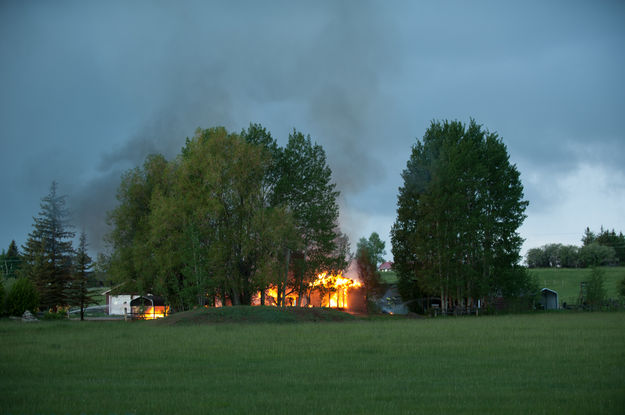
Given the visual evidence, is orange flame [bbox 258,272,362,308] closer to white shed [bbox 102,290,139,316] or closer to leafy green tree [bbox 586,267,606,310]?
leafy green tree [bbox 586,267,606,310]

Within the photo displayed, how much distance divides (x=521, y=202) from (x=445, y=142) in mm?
9098

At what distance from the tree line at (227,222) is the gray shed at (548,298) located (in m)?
26.4

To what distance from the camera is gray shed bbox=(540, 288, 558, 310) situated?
199 feet

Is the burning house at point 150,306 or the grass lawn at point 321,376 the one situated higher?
the grass lawn at point 321,376

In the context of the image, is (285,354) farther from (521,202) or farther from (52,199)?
(52,199)

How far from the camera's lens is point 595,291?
168 ft

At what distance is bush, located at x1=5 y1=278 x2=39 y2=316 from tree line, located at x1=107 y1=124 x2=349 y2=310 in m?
6.95

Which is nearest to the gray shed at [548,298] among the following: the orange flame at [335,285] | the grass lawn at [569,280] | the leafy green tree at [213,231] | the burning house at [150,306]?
the grass lawn at [569,280]

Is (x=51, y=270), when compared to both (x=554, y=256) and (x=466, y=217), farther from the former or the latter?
(x=554, y=256)

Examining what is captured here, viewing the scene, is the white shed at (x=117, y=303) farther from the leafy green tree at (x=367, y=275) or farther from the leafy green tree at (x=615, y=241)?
the leafy green tree at (x=615, y=241)

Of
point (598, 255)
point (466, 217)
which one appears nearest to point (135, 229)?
point (466, 217)

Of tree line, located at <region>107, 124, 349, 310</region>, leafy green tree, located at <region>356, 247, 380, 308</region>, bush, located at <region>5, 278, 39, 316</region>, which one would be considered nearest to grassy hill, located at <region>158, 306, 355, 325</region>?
tree line, located at <region>107, 124, 349, 310</region>

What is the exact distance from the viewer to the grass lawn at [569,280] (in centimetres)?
7569

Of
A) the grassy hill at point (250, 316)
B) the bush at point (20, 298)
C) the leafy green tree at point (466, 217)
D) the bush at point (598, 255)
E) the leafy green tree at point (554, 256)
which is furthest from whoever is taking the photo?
the leafy green tree at point (554, 256)
